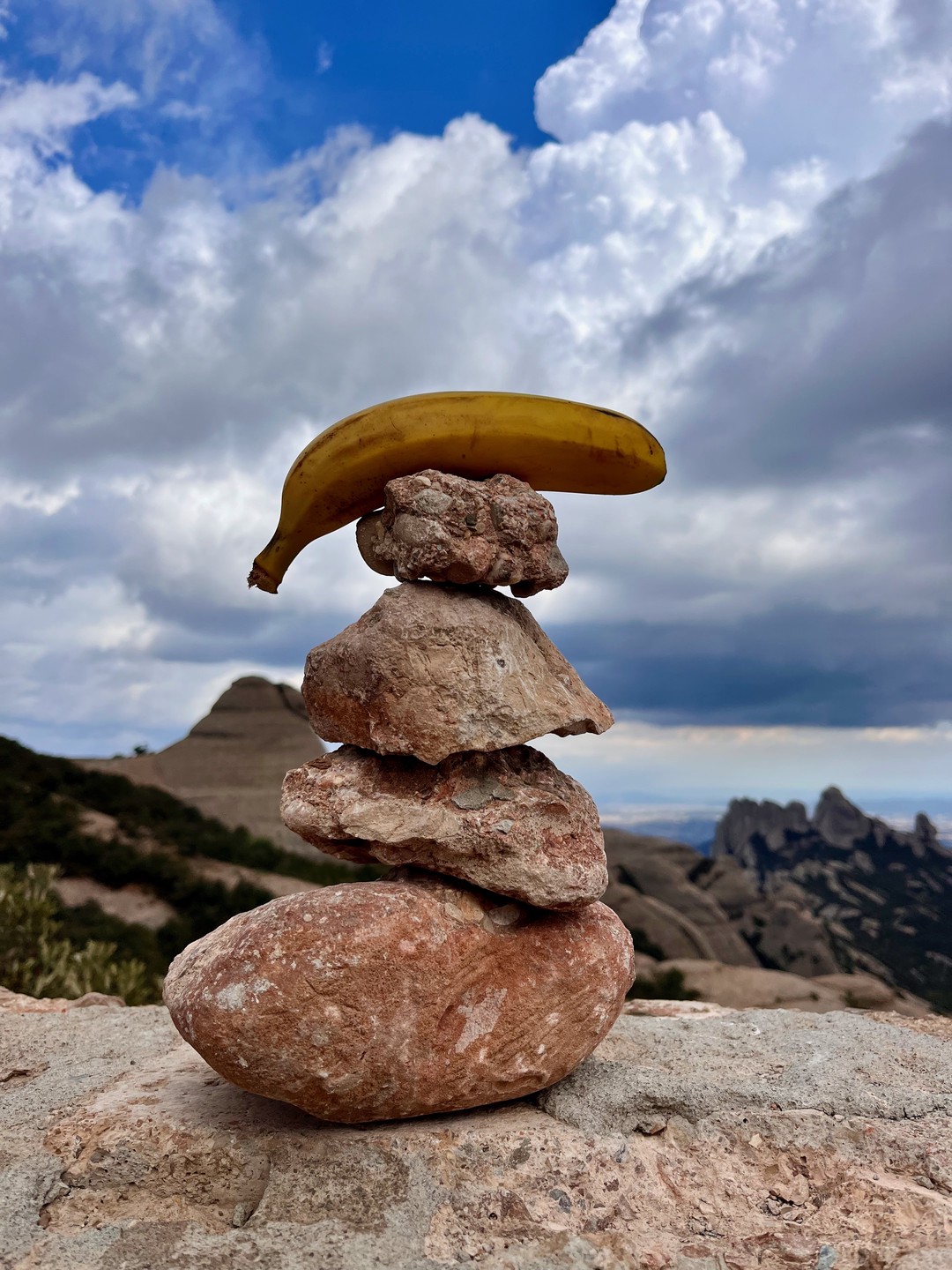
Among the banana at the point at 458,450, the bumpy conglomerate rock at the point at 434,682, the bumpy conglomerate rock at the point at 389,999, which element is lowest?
the bumpy conglomerate rock at the point at 389,999

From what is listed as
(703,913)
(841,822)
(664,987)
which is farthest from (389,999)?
(841,822)

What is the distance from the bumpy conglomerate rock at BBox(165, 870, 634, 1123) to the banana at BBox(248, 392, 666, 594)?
2.38 meters

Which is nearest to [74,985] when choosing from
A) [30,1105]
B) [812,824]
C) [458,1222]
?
[30,1105]

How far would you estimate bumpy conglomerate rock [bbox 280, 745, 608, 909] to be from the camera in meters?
4.90

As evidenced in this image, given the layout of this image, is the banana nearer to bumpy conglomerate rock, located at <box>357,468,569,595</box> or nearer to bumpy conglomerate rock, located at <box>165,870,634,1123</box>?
bumpy conglomerate rock, located at <box>357,468,569,595</box>

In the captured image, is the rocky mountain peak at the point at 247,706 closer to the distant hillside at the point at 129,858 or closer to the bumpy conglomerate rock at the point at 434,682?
the distant hillside at the point at 129,858

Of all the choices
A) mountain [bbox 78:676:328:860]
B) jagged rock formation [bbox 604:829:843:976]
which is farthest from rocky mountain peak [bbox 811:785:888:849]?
mountain [bbox 78:676:328:860]

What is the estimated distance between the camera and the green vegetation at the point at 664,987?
18688 millimetres

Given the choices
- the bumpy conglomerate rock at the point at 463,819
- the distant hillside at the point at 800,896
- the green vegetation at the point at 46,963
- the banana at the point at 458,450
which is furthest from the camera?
the distant hillside at the point at 800,896

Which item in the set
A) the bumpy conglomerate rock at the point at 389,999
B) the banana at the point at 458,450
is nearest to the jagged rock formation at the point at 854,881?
the bumpy conglomerate rock at the point at 389,999

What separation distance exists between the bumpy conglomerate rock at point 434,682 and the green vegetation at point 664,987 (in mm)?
14824

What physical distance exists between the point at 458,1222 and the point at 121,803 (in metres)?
22.2

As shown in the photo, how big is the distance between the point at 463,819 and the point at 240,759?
26.3 m

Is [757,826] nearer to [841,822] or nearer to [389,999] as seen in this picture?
[841,822]
